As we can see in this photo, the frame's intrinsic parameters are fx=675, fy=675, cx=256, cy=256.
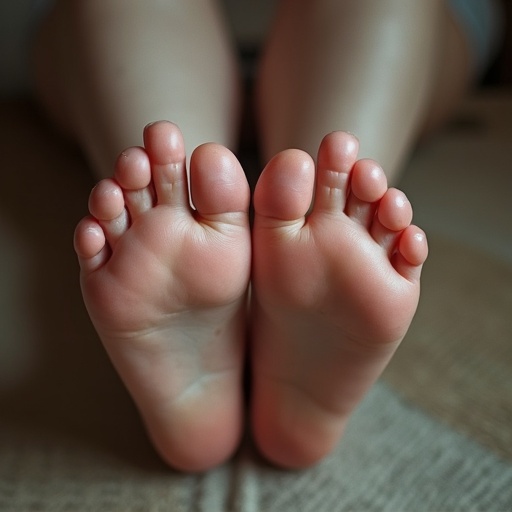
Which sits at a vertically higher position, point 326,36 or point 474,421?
point 326,36

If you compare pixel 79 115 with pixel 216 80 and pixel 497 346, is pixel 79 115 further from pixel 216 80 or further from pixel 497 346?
pixel 497 346

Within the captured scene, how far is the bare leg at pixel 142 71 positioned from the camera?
0.59 m

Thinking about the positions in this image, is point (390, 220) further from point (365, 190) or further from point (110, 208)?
point (110, 208)

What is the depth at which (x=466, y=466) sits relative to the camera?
56cm

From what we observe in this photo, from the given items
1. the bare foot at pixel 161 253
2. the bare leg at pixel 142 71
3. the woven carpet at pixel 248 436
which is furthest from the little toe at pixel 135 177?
the woven carpet at pixel 248 436

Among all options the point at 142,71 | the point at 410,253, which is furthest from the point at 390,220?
the point at 142,71

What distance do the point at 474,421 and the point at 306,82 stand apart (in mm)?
338

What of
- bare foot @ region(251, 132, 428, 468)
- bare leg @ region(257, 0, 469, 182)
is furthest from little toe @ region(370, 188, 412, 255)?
bare leg @ region(257, 0, 469, 182)

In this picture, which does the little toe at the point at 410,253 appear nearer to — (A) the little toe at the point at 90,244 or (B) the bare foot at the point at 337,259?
(B) the bare foot at the point at 337,259

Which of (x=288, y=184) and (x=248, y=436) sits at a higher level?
(x=288, y=184)

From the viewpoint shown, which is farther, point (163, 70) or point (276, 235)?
point (163, 70)

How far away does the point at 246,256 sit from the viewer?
485 mm

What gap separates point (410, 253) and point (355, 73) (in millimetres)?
202

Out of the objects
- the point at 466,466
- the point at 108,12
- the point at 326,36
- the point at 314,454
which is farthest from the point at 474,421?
the point at 108,12
